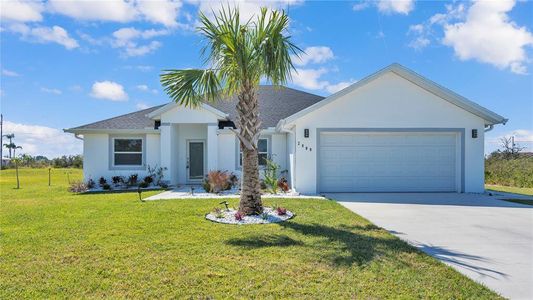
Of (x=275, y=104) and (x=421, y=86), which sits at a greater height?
(x=275, y=104)

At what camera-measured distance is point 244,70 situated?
8430 mm

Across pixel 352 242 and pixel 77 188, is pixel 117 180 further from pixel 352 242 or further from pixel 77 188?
pixel 352 242

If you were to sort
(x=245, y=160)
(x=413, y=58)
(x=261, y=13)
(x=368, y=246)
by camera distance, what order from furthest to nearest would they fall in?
(x=413, y=58), (x=245, y=160), (x=261, y=13), (x=368, y=246)

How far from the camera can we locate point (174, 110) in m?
16.6

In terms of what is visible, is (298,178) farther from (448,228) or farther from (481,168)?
(481,168)

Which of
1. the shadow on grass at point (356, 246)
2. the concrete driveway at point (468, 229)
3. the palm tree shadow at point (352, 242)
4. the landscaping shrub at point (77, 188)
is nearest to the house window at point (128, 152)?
the landscaping shrub at point (77, 188)

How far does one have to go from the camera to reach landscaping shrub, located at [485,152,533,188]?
18.4m

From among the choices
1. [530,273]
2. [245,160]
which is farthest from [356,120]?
[530,273]

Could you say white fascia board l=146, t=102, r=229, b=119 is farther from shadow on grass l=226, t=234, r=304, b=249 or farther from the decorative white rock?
shadow on grass l=226, t=234, r=304, b=249

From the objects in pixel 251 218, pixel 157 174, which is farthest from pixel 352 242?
pixel 157 174

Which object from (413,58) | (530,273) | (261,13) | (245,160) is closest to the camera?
(530,273)

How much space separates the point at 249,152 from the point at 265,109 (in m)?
10.6

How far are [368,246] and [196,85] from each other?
637 centimetres

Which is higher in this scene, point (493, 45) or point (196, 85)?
point (493, 45)
